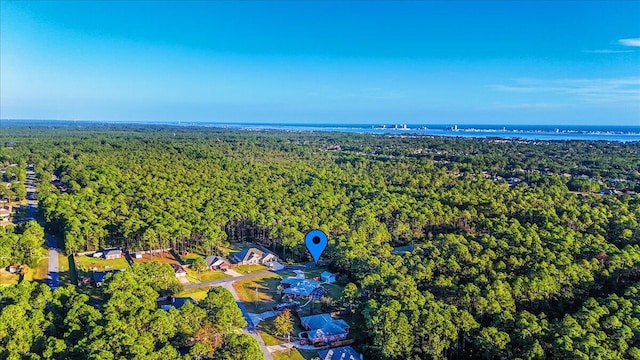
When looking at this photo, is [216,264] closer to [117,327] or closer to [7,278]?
[7,278]

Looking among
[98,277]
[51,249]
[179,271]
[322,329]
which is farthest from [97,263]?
[322,329]

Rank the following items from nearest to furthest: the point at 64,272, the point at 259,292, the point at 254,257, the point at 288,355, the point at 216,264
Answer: the point at 288,355, the point at 259,292, the point at 64,272, the point at 216,264, the point at 254,257

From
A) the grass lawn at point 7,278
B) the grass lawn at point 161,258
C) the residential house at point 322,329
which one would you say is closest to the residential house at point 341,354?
the residential house at point 322,329

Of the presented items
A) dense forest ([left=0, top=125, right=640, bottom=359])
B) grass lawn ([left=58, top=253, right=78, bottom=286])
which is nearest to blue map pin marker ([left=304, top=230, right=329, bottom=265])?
dense forest ([left=0, top=125, right=640, bottom=359])

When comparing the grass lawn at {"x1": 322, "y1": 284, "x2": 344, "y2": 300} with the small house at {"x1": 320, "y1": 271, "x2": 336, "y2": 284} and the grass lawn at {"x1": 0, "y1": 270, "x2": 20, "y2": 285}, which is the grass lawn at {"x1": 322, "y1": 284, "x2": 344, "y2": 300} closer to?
the small house at {"x1": 320, "y1": 271, "x2": 336, "y2": 284}

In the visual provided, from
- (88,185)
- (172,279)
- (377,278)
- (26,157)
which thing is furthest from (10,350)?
(26,157)

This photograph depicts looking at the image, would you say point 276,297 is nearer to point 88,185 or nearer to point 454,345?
point 454,345
